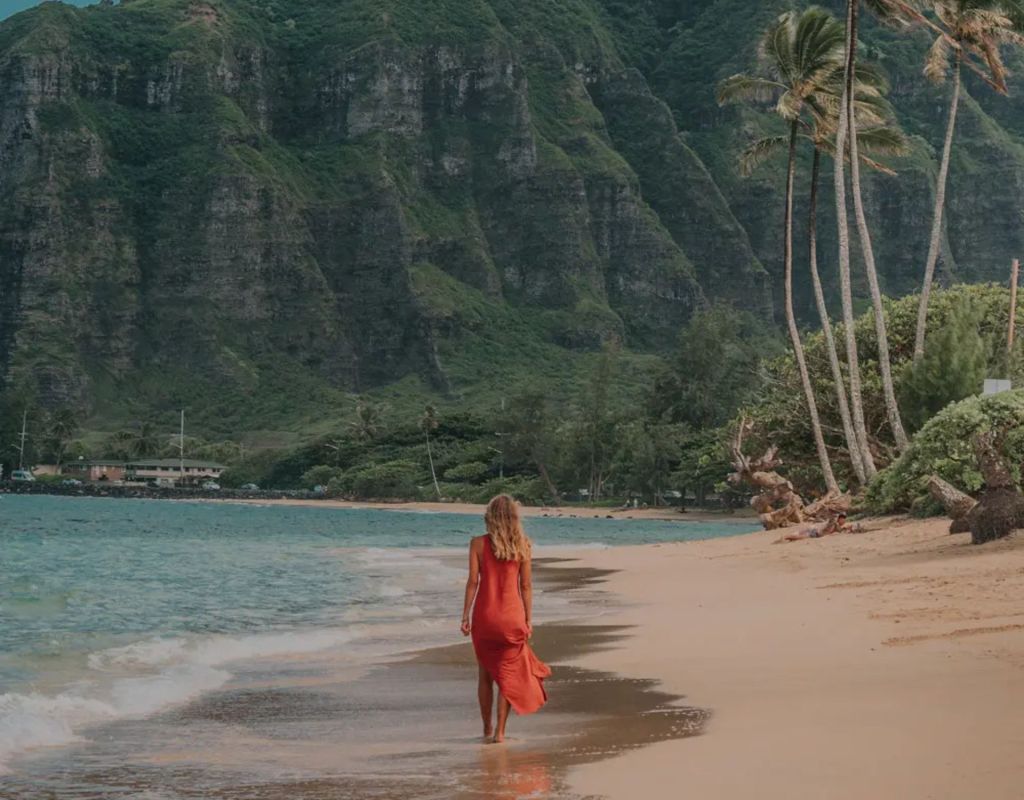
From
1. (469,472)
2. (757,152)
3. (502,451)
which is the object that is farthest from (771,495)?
(469,472)

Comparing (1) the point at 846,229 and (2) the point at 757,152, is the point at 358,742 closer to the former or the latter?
(1) the point at 846,229

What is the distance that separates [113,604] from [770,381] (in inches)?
1381

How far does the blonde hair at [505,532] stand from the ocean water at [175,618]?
3861 millimetres

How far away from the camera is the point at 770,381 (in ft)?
190

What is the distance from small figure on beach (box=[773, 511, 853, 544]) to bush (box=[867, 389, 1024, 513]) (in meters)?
1.13

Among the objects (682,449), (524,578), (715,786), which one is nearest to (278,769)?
(524,578)

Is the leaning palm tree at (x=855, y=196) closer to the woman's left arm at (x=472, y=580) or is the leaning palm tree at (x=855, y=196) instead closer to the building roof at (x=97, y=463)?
the woman's left arm at (x=472, y=580)

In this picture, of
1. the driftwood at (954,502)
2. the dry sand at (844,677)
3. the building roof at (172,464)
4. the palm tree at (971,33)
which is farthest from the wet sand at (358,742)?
the building roof at (172,464)

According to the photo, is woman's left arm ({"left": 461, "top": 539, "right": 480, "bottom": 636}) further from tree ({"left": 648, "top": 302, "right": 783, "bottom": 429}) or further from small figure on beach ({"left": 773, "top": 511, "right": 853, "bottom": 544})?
tree ({"left": 648, "top": 302, "right": 783, "bottom": 429})

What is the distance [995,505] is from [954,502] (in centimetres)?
449

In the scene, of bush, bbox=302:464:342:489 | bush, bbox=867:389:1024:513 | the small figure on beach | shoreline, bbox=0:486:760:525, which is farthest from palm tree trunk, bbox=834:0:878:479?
bush, bbox=302:464:342:489

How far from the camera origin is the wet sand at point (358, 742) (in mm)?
9812

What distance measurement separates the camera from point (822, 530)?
119ft

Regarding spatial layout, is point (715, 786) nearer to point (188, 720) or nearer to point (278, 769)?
point (278, 769)
